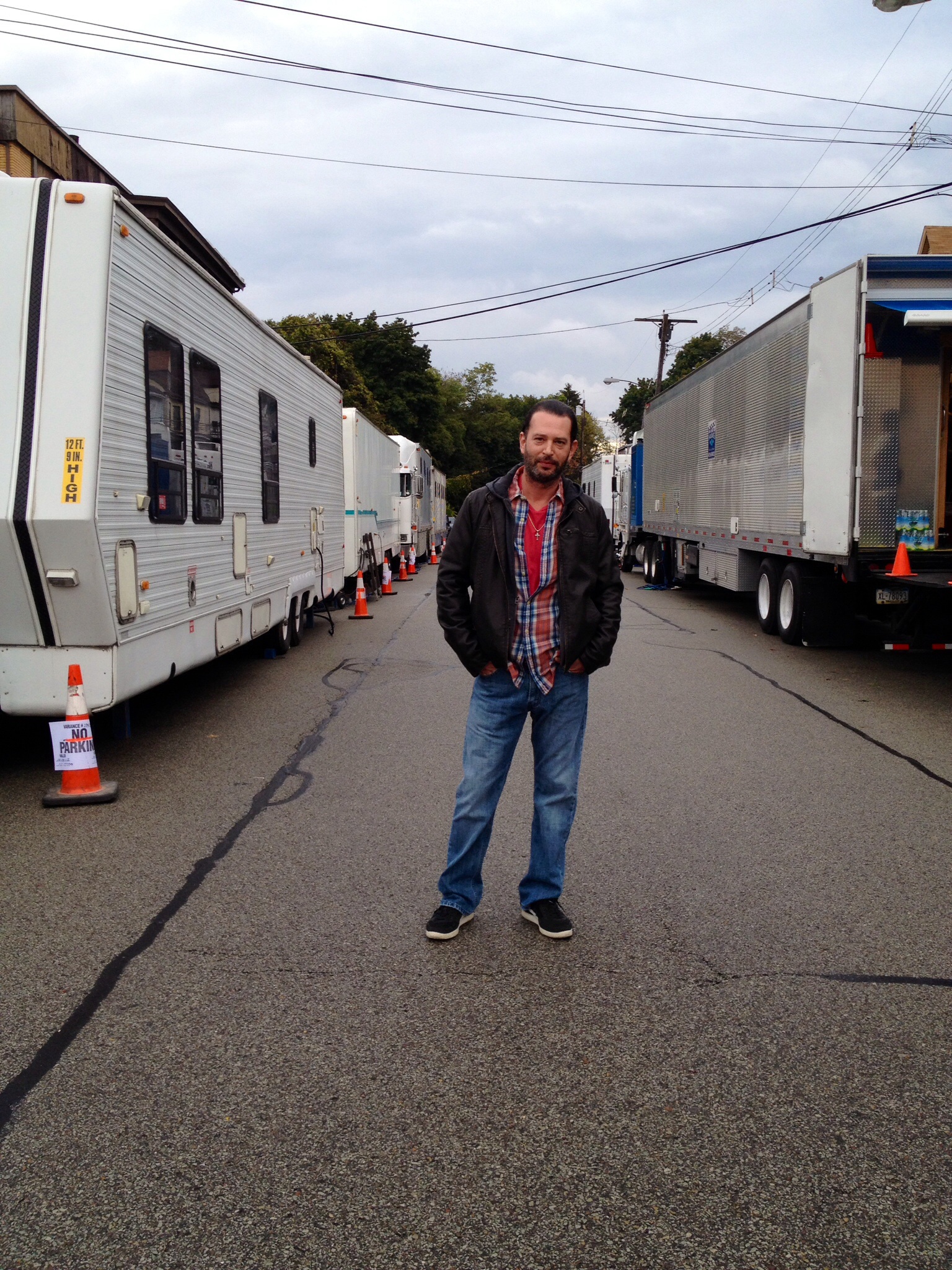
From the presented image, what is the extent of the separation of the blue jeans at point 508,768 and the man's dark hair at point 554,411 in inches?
35.4

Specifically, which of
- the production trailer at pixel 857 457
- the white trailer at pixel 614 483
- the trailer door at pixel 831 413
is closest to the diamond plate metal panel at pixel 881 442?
the production trailer at pixel 857 457

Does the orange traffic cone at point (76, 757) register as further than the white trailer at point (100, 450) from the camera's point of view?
Yes

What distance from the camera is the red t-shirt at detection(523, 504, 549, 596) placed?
4.20 meters

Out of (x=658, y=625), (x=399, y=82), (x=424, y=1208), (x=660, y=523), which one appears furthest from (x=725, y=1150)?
(x=399, y=82)

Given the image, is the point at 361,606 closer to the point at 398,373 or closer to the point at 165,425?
the point at 165,425

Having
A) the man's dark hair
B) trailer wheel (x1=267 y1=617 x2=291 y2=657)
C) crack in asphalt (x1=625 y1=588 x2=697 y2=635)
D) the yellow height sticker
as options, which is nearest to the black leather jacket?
the man's dark hair

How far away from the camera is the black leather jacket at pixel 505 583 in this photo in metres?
4.17

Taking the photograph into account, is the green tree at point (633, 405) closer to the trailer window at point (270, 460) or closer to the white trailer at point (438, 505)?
the white trailer at point (438, 505)

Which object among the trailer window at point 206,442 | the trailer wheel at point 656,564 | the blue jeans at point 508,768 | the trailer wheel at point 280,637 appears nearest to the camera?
the blue jeans at point 508,768

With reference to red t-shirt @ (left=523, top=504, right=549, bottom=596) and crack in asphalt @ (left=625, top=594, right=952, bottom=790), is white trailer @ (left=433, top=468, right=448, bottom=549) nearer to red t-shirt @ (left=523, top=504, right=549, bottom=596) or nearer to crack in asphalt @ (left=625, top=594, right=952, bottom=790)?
crack in asphalt @ (left=625, top=594, right=952, bottom=790)

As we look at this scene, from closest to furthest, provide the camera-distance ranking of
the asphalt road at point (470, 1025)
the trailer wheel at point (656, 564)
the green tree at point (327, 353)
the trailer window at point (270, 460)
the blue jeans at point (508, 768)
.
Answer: the asphalt road at point (470, 1025) < the blue jeans at point (508, 768) < the trailer window at point (270, 460) < the trailer wheel at point (656, 564) < the green tree at point (327, 353)

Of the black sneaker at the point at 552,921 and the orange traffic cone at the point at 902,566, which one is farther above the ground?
the orange traffic cone at the point at 902,566

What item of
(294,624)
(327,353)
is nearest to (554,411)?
(294,624)

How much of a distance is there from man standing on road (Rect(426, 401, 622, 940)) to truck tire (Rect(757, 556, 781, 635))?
10.2 metres
